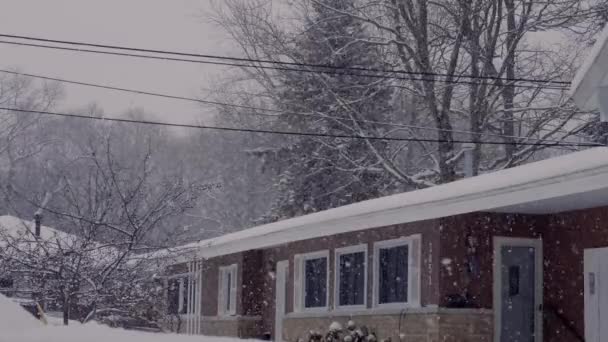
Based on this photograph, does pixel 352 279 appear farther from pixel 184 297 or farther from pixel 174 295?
pixel 174 295

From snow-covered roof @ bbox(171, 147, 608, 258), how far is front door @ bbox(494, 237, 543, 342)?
0.63 meters

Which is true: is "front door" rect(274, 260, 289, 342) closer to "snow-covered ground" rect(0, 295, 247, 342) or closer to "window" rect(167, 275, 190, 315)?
"window" rect(167, 275, 190, 315)

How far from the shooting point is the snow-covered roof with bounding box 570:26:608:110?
9.29 meters

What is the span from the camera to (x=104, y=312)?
14758mm

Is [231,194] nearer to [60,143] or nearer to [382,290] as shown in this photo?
[60,143]

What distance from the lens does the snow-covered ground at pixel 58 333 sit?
2037mm

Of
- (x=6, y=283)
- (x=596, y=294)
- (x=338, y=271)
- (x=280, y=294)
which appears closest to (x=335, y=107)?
(x=280, y=294)

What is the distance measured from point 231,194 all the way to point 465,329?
131 ft

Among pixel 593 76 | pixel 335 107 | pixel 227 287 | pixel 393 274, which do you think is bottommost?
pixel 227 287

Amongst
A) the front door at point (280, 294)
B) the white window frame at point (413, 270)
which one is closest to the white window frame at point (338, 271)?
the white window frame at point (413, 270)

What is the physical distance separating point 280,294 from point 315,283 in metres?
2.47

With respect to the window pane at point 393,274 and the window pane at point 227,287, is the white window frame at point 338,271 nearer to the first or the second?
the window pane at point 393,274

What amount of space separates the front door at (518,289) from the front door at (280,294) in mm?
6966

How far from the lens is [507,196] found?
39.0ft
